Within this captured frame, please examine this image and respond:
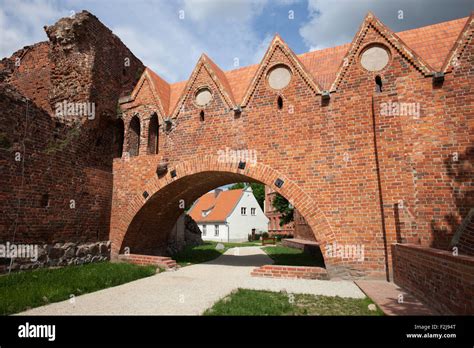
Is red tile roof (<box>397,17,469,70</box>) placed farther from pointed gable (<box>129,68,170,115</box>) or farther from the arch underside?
pointed gable (<box>129,68,170,115</box>)

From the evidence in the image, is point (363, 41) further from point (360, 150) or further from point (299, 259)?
point (299, 259)

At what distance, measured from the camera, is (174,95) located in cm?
1327

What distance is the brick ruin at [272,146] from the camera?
24.6 feet

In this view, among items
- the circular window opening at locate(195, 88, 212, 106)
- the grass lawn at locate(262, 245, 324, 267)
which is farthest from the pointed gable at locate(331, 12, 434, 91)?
the grass lawn at locate(262, 245, 324, 267)

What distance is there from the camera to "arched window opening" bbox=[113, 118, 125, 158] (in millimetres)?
12766

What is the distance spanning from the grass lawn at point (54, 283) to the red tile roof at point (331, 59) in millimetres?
6787

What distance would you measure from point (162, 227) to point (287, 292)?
867 centimetres

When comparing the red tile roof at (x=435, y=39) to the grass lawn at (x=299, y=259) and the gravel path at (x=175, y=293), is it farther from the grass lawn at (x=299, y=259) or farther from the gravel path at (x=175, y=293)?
the grass lawn at (x=299, y=259)

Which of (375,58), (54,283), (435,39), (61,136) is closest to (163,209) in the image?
(61,136)

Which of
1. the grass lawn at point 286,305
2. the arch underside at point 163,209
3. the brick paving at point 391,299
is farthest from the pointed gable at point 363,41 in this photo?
the grass lawn at point 286,305

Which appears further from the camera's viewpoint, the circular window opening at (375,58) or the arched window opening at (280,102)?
the arched window opening at (280,102)

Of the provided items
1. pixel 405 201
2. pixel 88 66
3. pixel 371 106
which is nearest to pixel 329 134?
pixel 371 106

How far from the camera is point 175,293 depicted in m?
6.45

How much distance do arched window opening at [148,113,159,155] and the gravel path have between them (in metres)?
5.50
